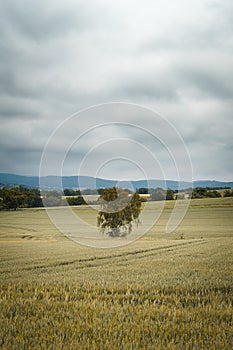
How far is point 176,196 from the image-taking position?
103 metres

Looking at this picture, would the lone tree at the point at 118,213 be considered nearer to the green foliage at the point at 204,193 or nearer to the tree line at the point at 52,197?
the tree line at the point at 52,197

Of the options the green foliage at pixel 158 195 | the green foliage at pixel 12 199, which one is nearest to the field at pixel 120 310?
the green foliage at pixel 158 195

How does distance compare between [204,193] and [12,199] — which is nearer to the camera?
[12,199]

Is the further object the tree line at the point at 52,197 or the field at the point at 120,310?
the tree line at the point at 52,197

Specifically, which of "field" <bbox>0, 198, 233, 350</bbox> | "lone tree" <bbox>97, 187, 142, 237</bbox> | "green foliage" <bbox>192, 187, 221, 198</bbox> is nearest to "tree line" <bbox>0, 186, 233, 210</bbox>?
"green foliage" <bbox>192, 187, 221, 198</bbox>

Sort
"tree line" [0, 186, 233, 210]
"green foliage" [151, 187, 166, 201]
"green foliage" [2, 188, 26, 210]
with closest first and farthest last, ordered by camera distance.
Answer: "green foliage" [151, 187, 166, 201] → "tree line" [0, 186, 233, 210] → "green foliage" [2, 188, 26, 210]

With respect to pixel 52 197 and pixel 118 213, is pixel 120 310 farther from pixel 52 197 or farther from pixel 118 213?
pixel 52 197

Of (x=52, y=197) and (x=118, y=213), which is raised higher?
(x=52, y=197)

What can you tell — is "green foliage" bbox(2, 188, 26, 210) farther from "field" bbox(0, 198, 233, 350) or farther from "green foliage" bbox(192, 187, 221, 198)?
"field" bbox(0, 198, 233, 350)

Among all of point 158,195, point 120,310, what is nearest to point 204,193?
point 158,195

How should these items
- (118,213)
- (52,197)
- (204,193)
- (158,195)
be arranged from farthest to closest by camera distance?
1. (204,193)
2. (52,197)
3. (158,195)
4. (118,213)

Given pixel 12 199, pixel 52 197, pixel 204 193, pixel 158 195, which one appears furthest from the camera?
pixel 204 193

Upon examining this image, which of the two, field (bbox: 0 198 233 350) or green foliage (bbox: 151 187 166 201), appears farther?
green foliage (bbox: 151 187 166 201)

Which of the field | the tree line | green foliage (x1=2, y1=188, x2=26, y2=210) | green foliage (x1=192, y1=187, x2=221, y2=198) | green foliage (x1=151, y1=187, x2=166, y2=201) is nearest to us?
the field
